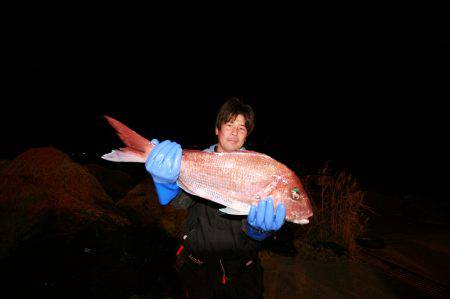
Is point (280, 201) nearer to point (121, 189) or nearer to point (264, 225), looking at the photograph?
point (264, 225)

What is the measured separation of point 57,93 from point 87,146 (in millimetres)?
26055

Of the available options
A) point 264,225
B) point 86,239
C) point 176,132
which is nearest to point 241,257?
point 264,225

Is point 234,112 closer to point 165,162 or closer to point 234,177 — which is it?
point 234,177

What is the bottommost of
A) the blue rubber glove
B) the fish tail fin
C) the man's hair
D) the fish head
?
the blue rubber glove

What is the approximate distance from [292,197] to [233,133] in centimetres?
93

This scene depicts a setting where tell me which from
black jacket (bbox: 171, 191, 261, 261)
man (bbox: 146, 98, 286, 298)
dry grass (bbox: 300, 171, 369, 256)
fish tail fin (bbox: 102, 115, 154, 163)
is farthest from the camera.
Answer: dry grass (bbox: 300, 171, 369, 256)

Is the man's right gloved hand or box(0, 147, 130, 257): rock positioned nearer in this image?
the man's right gloved hand

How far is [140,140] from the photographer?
7.34ft

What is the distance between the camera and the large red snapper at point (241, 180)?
2.21 metres

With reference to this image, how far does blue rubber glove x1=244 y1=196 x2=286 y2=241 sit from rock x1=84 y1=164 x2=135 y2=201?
5908 millimetres

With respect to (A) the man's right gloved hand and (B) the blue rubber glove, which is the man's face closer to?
(A) the man's right gloved hand

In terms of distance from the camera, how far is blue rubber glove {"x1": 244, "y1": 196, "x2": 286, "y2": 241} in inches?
85.5

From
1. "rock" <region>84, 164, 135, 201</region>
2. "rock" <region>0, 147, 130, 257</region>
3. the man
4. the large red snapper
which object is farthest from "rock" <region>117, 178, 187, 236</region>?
"rock" <region>84, 164, 135, 201</region>

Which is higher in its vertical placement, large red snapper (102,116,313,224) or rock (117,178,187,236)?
large red snapper (102,116,313,224)
